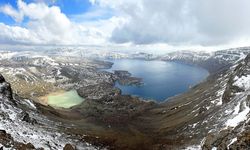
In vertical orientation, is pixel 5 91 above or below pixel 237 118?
above

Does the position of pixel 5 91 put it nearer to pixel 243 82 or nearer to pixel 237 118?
Answer: pixel 237 118

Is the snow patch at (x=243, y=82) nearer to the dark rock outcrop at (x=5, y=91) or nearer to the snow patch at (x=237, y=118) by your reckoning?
the snow patch at (x=237, y=118)

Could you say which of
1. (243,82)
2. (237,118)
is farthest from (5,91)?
(243,82)

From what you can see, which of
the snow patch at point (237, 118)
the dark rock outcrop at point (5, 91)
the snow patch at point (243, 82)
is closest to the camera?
the snow patch at point (237, 118)

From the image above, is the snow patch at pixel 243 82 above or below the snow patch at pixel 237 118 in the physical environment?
above

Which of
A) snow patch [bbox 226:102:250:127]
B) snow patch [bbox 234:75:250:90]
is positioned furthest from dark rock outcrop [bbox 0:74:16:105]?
snow patch [bbox 234:75:250:90]

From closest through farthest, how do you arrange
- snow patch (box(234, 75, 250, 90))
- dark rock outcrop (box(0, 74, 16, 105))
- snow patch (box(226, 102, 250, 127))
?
snow patch (box(226, 102, 250, 127)) → dark rock outcrop (box(0, 74, 16, 105)) → snow patch (box(234, 75, 250, 90))


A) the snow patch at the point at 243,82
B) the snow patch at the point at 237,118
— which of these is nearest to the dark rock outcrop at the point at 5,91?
the snow patch at the point at 237,118

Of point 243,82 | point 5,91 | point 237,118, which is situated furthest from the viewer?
point 243,82

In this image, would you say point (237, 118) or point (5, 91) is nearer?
point (237, 118)

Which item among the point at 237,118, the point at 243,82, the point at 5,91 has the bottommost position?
the point at 237,118

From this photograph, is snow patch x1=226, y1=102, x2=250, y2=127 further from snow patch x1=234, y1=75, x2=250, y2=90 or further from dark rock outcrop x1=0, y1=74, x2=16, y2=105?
dark rock outcrop x1=0, y1=74, x2=16, y2=105
